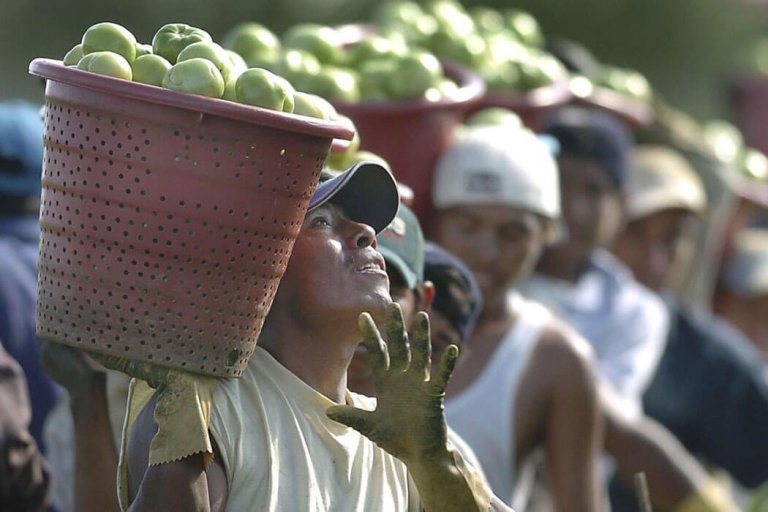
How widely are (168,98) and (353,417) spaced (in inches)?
24.3

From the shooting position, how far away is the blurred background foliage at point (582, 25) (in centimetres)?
1647

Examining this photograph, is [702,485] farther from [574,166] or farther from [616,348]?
[574,166]

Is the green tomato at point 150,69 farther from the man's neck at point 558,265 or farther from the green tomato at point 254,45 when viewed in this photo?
the man's neck at point 558,265

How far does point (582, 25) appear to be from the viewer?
19.6 metres

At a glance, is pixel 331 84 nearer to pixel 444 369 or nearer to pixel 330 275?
pixel 330 275

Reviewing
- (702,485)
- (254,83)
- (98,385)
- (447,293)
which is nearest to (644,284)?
(702,485)

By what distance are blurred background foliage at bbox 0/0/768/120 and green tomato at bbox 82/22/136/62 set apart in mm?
10717

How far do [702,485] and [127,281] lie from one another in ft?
10.9

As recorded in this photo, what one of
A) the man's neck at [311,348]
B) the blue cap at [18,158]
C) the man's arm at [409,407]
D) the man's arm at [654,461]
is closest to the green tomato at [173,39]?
the man's neck at [311,348]

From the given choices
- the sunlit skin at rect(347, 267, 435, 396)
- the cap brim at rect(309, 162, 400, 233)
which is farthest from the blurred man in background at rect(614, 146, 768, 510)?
the cap brim at rect(309, 162, 400, 233)

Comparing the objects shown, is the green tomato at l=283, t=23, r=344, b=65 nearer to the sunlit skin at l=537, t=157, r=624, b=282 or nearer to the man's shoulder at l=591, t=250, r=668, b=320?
the sunlit skin at l=537, t=157, r=624, b=282

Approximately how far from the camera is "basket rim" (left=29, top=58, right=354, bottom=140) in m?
3.02

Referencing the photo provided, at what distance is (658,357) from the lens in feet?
23.0

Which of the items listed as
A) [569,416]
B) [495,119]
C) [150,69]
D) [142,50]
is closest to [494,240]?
[495,119]
